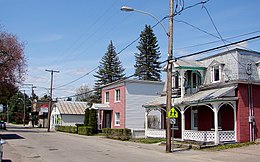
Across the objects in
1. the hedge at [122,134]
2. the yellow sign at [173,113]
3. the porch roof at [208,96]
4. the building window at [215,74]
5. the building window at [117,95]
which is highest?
the building window at [215,74]

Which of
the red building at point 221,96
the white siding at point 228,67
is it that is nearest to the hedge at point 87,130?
the red building at point 221,96

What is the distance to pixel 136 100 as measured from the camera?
41469mm

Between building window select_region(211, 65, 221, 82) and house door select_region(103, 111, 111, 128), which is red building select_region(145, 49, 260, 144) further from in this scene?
house door select_region(103, 111, 111, 128)

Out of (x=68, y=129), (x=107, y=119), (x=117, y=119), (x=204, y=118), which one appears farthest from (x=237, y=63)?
(x=68, y=129)

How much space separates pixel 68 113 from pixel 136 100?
86.3 feet

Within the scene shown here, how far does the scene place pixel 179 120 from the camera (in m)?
32.3

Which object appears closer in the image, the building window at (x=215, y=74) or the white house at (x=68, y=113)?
the building window at (x=215, y=74)

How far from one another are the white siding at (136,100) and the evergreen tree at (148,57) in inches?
1183

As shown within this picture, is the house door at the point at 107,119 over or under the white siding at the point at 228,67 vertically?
under

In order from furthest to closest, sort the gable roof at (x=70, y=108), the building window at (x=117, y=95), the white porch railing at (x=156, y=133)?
the gable roof at (x=70, y=108) < the building window at (x=117, y=95) < the white porch railing at (x=156, y=133)

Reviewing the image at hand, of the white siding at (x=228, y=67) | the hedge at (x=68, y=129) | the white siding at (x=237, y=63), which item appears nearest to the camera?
the white siding at (x=237, y=63)

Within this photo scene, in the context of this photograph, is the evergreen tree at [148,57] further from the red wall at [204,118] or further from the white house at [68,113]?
the red wall at [204,118]

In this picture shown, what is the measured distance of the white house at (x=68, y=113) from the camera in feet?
211

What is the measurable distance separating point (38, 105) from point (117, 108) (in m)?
54.3
